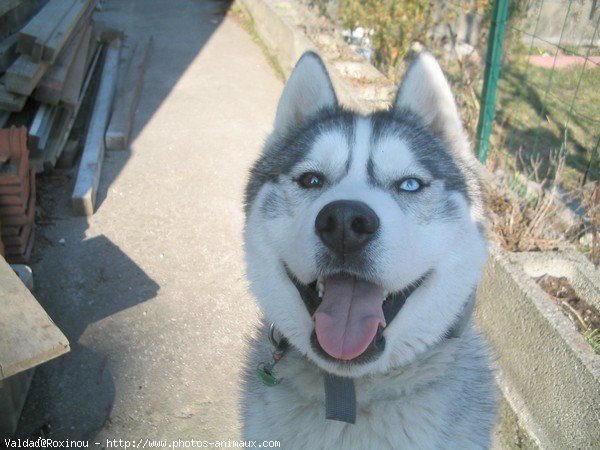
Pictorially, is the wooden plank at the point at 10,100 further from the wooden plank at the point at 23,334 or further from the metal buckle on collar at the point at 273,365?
the metal buckle on collar at the point at 273,365

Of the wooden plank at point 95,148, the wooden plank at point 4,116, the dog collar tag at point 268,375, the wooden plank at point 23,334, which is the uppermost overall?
the wooden plank at point 23,334

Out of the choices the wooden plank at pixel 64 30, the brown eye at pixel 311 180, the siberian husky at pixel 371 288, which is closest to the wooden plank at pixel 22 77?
the wooden plank at pixel 64 30

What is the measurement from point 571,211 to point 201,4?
9.90 m

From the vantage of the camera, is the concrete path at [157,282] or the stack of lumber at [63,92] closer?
the concrete path at [157,282]

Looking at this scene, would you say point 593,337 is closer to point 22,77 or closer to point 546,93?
point 546,93

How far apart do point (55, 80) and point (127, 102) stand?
1.23 m

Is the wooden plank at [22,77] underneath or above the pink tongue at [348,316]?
underneath

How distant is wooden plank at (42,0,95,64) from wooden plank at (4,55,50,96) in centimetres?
29

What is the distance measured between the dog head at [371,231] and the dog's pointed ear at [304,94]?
17mm

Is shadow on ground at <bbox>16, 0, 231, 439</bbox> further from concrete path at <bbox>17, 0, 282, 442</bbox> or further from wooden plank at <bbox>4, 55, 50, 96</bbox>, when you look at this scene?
wooden plank at <bbox>4, 55, 50, 96</bbox>

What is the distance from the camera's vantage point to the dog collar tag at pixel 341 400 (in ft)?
6.66

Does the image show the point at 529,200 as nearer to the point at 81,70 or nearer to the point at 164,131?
the point at 164,131

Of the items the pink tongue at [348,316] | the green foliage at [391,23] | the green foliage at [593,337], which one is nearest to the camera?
the pink tongue at [348,316]

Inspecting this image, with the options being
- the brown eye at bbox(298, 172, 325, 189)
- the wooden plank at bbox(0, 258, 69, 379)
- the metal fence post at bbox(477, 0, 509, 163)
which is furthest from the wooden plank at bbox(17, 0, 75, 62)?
the metal fence post at bbox(477, 0, 509, 163)
